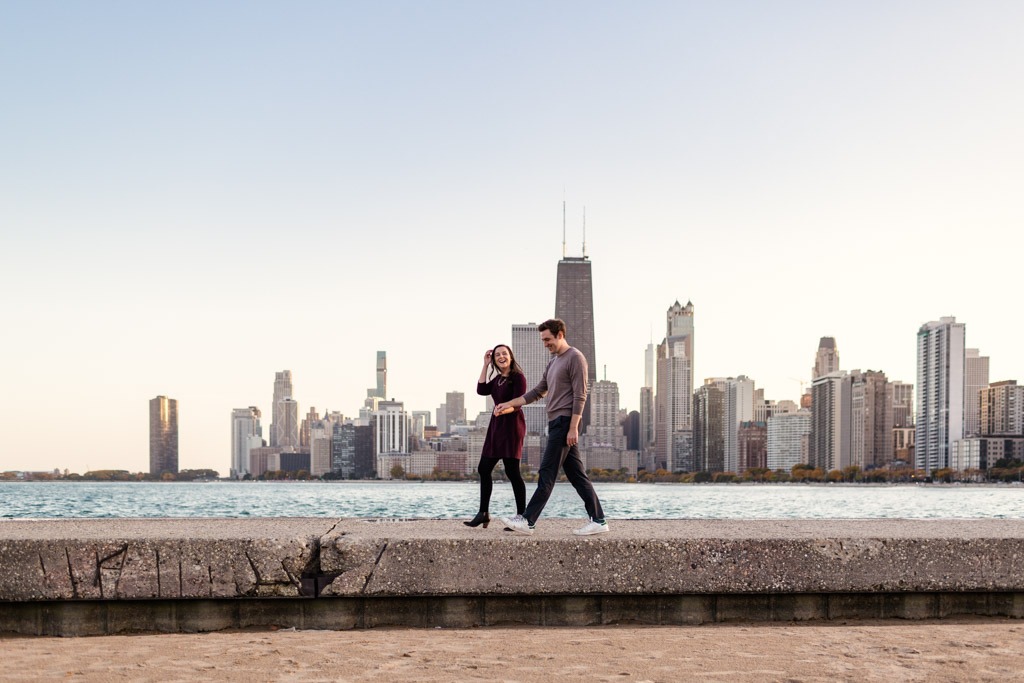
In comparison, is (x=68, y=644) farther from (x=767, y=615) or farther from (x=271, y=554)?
(x=767, y=615)

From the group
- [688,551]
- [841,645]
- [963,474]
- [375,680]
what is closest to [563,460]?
[688,551]

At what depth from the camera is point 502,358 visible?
7.61m

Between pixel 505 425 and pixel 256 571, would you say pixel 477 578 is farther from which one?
pixel 505 425

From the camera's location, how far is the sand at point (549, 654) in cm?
469

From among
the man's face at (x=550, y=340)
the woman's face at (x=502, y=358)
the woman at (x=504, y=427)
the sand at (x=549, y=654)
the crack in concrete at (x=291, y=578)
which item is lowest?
the sand at (x=549, y=654)

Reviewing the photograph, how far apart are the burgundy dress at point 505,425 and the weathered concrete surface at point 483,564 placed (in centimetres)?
119

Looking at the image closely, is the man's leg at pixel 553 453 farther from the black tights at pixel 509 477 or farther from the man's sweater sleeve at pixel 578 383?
the black tights at pixel 509 477

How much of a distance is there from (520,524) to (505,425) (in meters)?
0.95

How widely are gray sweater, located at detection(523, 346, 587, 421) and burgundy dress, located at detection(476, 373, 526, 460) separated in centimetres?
29

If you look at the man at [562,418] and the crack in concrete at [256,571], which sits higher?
the man at [562,418]

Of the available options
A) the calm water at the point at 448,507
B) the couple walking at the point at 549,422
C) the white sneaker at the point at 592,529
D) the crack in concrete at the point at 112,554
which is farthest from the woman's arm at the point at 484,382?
the calm water at the point at 448,507

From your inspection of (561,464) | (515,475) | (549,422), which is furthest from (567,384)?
(515,475)

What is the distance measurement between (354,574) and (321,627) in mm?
438

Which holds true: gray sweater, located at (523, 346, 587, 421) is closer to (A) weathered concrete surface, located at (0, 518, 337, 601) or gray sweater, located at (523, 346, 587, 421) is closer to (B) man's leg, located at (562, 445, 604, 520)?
(B) man's leg, located at (562, 445, 604, 520)
